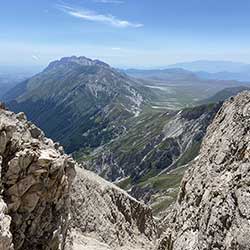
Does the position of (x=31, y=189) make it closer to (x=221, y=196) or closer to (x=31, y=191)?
(x=31, y=191)

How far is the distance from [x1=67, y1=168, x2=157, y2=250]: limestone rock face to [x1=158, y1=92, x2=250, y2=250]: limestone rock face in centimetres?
1642

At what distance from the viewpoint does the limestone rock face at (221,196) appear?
61.6 feet

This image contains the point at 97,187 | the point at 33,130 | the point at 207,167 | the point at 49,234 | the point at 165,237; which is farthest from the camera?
the point at 97,187

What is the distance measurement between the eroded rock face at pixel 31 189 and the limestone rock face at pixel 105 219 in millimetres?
7315

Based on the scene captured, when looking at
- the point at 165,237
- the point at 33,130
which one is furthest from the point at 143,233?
the point at 165,237

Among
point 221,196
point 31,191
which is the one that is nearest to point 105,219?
point 31,191

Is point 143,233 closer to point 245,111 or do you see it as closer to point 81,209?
point 81,209

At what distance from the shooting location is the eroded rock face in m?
29.5

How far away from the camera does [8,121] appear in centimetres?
3372

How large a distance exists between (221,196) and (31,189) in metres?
15.1

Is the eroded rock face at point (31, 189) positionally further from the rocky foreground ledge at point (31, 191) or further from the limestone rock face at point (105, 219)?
the limestone rock face at point (105, 219)

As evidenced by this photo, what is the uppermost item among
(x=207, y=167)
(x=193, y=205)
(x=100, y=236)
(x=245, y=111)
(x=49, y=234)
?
(x=245, y=111)

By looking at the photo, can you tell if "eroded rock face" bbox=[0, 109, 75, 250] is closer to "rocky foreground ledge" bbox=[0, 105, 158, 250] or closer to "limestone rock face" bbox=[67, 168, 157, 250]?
"rocky foreground ledge" bbox=[0, 105, 158, 250]

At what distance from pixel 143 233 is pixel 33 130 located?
33927mm
